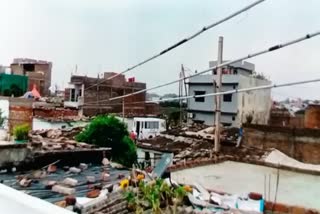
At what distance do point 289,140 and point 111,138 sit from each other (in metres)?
3.80

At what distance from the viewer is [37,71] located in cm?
1852

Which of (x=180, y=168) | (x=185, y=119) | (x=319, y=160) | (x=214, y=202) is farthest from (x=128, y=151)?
(x=185, y=119)

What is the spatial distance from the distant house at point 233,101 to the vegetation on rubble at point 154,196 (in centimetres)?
1251

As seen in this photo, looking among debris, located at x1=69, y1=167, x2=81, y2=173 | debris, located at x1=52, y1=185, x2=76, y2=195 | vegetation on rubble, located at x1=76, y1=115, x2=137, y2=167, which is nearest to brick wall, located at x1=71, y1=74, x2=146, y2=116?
vegetation on rubble, located at x1=76, y1=115, x2=137, y2=167

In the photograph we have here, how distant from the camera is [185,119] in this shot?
1595 cm

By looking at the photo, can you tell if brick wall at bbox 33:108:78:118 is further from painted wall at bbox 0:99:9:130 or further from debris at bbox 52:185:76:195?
debris at bbox 52:185:76:195

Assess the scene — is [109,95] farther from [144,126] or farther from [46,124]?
[46,124]

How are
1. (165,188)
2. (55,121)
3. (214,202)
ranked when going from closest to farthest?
(165,188)
(214,202)
(55,121)

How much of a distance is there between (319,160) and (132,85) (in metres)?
10.1

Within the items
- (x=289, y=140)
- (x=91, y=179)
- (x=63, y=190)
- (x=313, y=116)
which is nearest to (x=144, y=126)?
(x=313, y=116)

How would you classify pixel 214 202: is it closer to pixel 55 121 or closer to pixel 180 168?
pixel 180 168

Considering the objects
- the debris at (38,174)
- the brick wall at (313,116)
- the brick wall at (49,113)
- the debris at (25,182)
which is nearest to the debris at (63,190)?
the debris at (25,182)

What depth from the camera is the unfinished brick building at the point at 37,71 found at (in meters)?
17.4

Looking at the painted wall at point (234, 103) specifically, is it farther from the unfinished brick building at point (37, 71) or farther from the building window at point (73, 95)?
the unfinished brick building at point (37, 71)
